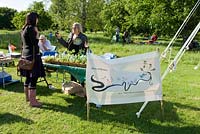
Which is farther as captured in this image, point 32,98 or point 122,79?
point 32,98

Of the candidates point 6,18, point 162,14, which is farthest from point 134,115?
point 6,18

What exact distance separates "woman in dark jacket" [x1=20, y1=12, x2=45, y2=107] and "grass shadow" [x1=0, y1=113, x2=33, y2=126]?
0.60 meters

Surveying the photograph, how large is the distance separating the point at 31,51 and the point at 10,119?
1.32 meters

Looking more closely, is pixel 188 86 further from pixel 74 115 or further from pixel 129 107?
pixel 74 115

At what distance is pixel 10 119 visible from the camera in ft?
19.6

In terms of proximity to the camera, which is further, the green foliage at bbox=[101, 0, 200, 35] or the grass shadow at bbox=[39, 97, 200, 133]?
the green foliage at bbox=[101, 0, 200, 35]

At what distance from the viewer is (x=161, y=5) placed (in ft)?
78.6

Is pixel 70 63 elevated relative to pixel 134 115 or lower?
elevated

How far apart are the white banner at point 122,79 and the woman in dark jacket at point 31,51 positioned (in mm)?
1220

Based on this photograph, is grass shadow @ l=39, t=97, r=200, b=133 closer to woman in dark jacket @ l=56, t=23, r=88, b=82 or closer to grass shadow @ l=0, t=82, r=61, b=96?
grass shadow @ l=0, t=82, r=61, b=96

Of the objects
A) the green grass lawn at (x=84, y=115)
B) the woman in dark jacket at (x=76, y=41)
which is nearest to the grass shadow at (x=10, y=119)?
the green grass lawn at (x=84, y=115)

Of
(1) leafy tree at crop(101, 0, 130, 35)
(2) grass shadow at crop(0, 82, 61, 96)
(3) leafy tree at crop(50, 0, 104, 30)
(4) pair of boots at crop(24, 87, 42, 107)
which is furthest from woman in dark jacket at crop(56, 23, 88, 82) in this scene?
(3) leafy tree at crop(50, 0, 104, 30)

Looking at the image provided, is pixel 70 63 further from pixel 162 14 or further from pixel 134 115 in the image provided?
pixel 162 14

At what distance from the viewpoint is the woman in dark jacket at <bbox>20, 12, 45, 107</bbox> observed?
6.28m
